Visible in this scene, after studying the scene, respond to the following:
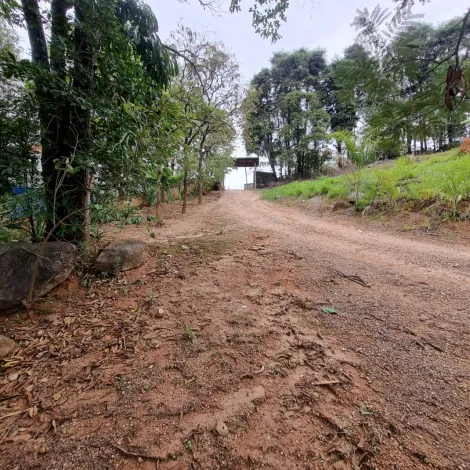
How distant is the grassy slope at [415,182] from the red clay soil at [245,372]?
2.31 metres

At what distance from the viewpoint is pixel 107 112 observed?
1712 mm

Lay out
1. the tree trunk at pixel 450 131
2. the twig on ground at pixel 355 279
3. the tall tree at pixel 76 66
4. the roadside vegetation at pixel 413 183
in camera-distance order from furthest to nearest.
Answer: the roadside vegetation at pixel 413 183
the twig on ground at pixel 355 279
the tall tree at pixel 76 66
the tree trunk at pixel 450 131

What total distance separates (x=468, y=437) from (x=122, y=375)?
149 cm

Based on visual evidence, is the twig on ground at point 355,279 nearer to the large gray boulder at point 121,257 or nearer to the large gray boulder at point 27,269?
the large gray boulder at point 121,257

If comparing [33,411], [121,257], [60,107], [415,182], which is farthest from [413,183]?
[33,411]

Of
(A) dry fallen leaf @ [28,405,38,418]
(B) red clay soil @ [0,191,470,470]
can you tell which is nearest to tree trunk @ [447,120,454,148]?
(B) red clay soil @ [0,191,470,470]

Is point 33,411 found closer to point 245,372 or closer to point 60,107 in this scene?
point 245,372

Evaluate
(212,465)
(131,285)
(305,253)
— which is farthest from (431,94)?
(131,285)

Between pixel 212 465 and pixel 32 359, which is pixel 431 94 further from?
pixel 32 359

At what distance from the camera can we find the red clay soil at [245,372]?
0.84 meters

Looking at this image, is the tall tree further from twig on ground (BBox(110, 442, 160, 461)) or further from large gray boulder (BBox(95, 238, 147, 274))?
twig on ground (BBox(110, 442, 160, 461))

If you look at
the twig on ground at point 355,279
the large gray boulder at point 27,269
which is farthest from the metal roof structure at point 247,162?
the large gray boulder at point 27,269

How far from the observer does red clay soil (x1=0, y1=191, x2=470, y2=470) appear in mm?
837

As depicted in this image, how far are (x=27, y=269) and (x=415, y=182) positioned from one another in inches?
241
